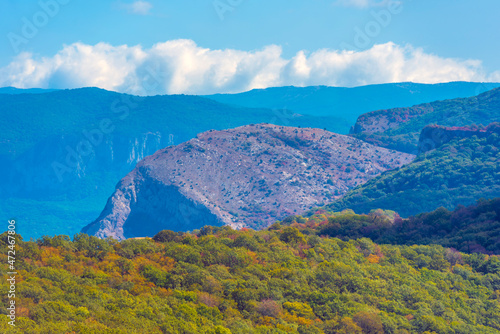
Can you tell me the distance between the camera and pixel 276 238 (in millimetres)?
56156

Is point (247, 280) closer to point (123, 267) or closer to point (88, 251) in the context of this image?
point (123, 267)

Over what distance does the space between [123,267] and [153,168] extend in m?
155

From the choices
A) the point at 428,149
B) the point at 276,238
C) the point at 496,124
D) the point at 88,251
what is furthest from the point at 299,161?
the point at 88,251

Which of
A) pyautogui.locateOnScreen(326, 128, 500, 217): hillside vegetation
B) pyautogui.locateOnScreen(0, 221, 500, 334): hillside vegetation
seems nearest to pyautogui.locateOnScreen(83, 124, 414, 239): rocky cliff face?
pyautogui.locateOnScreen(326, 128, 500, 217): hillside vegetation

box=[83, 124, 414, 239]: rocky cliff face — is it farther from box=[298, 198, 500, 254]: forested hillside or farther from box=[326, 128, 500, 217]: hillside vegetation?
box=[298, 198, 500, 254]: forested hillside

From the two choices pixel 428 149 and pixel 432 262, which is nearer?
pixel 432 262

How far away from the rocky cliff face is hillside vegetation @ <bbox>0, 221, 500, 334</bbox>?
122129 millimetres

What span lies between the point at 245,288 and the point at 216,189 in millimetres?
149220

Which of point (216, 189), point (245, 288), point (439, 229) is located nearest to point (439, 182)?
point (216, 189)

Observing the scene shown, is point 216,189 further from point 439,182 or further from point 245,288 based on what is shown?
point 245,288

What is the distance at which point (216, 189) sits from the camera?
608ft

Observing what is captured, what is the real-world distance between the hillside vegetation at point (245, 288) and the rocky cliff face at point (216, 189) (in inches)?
4808

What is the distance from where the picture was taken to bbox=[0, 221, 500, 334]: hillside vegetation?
29.1m

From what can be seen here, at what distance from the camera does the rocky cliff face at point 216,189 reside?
17750cm
